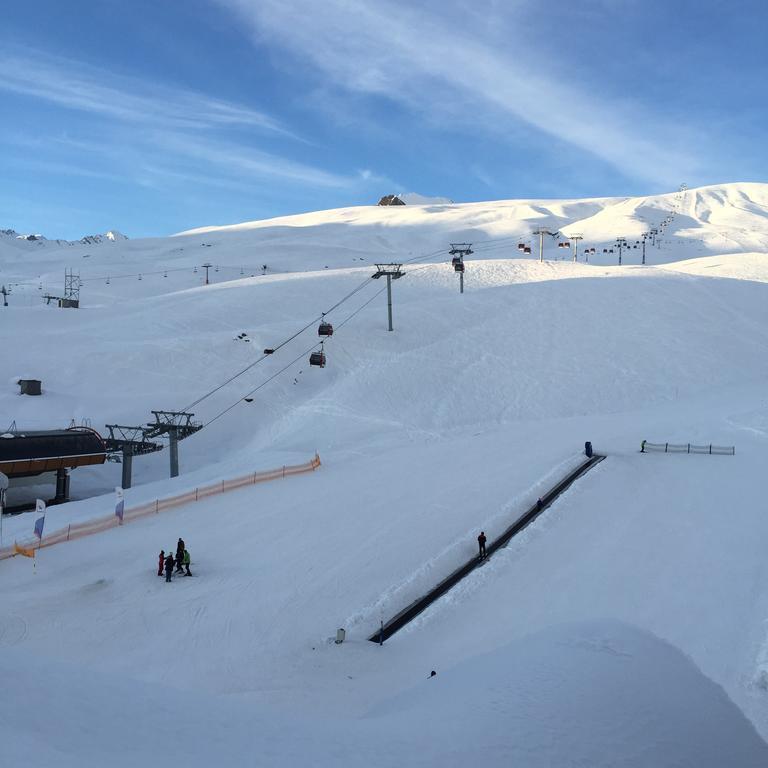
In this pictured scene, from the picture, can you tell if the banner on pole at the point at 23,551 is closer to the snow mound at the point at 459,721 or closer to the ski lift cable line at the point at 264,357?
the snow mound at the point at 459,721

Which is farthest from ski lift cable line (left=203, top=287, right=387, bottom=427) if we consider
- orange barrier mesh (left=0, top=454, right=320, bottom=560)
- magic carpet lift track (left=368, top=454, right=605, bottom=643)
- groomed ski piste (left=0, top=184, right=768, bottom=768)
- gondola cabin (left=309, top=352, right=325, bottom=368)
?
magic carpet lift track (left=368, top=454, right=605, bottom=643)

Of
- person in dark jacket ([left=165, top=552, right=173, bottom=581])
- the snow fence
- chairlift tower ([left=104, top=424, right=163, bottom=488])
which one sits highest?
the snow fence

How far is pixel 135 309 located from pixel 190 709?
159 feet

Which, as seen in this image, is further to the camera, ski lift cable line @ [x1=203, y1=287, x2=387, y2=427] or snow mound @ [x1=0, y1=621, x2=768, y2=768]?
ski lift cable line @ [x1=203, y1=287, x2=387, y2=427]

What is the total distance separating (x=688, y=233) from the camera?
406 ft

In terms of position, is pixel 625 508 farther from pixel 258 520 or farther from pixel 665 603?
pixel 258 520

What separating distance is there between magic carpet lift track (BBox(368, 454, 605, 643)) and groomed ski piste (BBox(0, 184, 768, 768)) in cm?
25

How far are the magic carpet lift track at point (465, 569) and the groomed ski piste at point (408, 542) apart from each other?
25 centimetres

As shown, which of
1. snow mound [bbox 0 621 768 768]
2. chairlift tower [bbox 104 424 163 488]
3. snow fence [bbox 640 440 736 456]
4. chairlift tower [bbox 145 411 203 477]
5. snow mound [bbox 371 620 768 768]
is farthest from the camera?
chairlift tower [bbox 145 411 203 477]

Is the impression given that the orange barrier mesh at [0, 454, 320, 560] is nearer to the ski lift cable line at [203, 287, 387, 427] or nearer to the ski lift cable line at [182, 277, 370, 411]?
the ski lift cable line at [203, 287, 387, 427]

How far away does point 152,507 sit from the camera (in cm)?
2098

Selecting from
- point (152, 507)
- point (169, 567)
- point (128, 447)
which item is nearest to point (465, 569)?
point (169, 567)

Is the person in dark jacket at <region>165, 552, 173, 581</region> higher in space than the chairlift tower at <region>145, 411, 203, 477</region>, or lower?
lower

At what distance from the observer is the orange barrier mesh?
57.0ft
